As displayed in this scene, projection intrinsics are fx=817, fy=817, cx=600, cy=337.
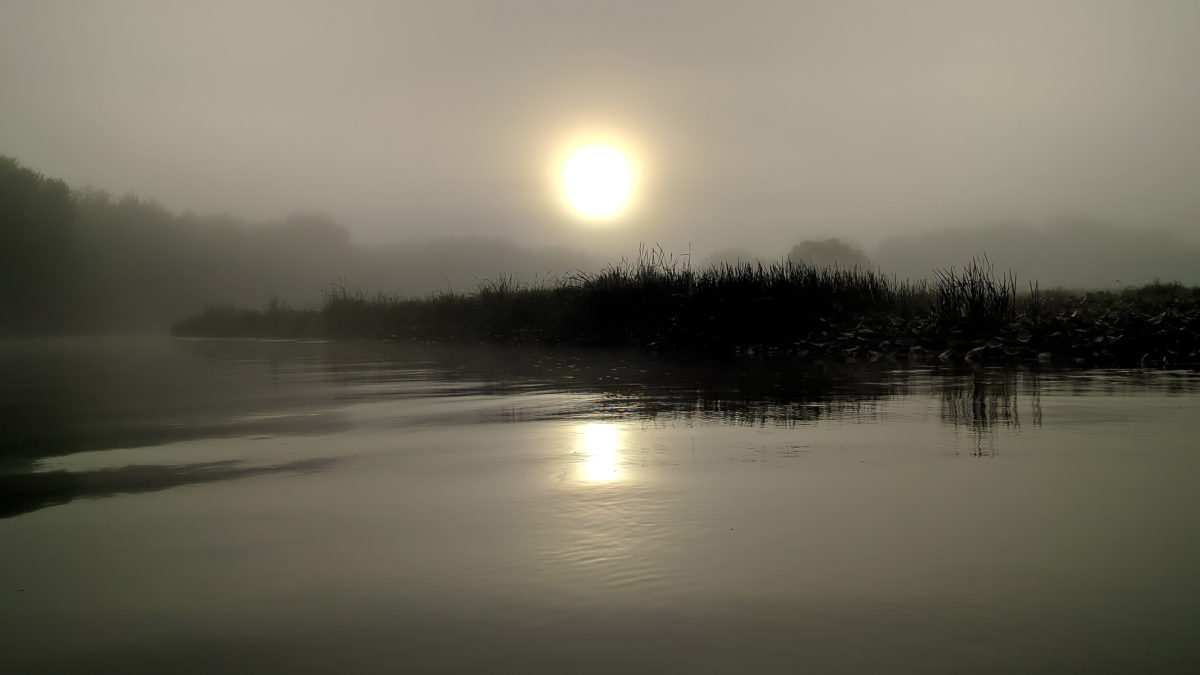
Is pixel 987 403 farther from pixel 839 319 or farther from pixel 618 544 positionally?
pixel 839 319

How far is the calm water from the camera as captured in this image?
171cm

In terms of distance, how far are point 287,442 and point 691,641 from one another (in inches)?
136

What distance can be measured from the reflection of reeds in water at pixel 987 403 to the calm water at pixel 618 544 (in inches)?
2.1

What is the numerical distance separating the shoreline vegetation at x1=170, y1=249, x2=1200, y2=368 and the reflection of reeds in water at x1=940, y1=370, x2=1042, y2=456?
2.56 meters

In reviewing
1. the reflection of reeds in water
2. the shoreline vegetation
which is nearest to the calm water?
the reflection of reeds in water

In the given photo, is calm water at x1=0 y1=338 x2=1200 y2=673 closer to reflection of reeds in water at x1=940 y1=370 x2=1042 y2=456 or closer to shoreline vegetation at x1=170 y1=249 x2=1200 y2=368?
reflection of reeds in water at x1=940 y1=370 x2=1042 y2=456

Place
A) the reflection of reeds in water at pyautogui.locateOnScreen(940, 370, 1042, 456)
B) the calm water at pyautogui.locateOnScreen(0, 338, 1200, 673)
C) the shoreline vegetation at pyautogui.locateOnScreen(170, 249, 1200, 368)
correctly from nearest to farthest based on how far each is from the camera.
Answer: the calm water at pyautogui.locateOnScreen(0, 338, 1200, 673) < the reflection of reeds in water at pyautogui.locateOnScreen(940, 370, 1042, 456) < the shoreline vegetation at pyautogui.locateOnScreen(170, 249, 1200, 368)

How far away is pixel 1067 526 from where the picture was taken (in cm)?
248

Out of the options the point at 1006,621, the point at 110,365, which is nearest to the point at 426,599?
the point at 1006,621

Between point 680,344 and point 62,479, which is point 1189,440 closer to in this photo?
point 62,479

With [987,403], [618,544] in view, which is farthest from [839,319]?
[618,544]

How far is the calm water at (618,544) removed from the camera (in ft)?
5.60

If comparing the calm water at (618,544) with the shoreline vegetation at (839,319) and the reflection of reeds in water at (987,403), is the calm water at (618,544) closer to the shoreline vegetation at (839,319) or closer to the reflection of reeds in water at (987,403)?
the reflection of reeds in water at (987,403)

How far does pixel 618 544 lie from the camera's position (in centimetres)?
236
